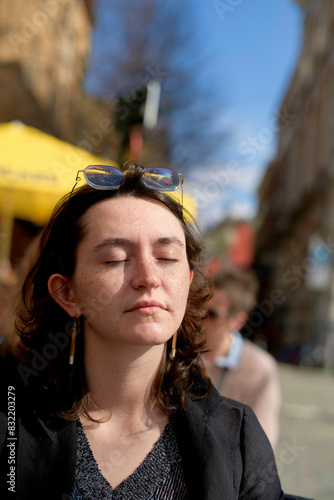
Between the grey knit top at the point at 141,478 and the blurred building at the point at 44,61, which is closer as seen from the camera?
the grey knit top at the point at 141,478

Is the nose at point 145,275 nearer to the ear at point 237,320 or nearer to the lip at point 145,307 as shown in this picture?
the lip at point 145,307

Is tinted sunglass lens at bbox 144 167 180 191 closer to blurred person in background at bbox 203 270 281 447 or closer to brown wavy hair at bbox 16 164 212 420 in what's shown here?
brown wavy hair at bbox 16 164 212 420

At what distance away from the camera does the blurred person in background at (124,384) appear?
4.51 ft

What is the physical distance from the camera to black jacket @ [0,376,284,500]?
1344 millimetres

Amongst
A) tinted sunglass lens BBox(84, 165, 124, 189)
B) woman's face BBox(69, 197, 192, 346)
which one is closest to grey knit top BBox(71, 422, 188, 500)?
woman's face BBox(69, 197, 192, 346)

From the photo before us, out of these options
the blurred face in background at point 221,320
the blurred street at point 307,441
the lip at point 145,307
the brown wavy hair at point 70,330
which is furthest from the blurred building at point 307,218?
the lip at point 145,307

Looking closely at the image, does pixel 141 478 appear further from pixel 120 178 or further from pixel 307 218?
pixel 307 218

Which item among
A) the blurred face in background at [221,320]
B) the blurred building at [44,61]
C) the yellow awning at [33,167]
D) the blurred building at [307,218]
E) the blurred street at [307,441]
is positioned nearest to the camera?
the blurred face in background at [221,320]

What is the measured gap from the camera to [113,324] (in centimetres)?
139

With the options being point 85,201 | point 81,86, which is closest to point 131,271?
point 85,201

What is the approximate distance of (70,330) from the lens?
1620 millimetres

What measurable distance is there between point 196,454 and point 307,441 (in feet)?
18.0

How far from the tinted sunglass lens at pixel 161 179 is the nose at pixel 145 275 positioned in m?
0.28

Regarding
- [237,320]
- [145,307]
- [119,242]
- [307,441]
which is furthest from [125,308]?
[307,441]
